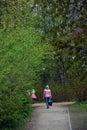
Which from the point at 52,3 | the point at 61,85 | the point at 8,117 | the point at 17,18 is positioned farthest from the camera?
the point at 61,85

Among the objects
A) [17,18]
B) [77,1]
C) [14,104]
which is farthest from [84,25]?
[17,18]

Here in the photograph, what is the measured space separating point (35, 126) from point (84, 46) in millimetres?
Answer: 6282

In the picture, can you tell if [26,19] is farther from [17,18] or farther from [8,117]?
[8,117]

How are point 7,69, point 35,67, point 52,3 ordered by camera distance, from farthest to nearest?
point 35,67 → point 7,69 → point 52,3

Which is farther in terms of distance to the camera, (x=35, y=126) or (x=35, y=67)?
(x=35, y=67)

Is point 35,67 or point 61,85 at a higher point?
point 35,67

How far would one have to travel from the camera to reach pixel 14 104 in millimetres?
17953

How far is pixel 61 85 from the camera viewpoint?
157 ft

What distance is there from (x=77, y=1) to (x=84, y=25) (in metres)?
0.72

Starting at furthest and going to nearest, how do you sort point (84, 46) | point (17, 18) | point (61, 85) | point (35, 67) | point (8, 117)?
point (61, 85), point (17, 18), point (35, 67), point (8, 117), point (84, 46)

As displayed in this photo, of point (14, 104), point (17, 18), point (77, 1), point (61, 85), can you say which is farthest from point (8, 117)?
point (61, 85)

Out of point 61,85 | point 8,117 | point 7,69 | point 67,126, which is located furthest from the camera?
point 61,85

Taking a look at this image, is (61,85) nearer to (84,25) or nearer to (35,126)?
(35,126)

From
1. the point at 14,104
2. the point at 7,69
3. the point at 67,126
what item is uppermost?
the point at 7,69
